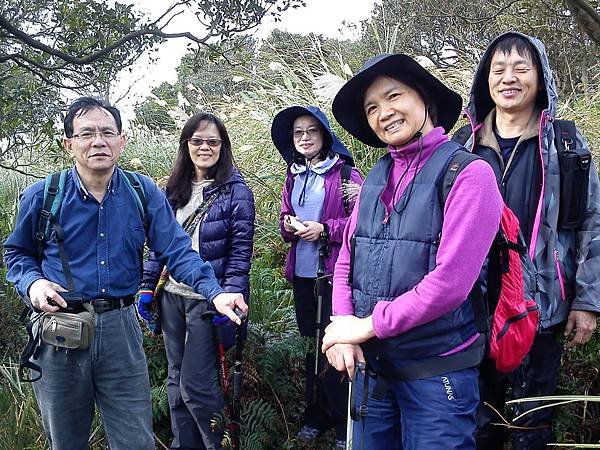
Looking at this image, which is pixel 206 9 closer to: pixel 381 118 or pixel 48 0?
pixel 48 0

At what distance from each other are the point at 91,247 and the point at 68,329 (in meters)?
0.39

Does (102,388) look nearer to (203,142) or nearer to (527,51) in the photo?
(203,142)

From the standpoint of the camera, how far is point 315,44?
749 centimetres

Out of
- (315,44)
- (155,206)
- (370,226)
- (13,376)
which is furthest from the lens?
(315,44)

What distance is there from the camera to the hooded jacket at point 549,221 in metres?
2.59

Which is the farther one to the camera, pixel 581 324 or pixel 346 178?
pixel 346 178

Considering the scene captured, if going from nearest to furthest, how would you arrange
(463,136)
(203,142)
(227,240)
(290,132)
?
(463,136), (227,240), (203,142), (290,132)

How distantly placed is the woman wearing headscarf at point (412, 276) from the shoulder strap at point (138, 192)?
1.11 meters

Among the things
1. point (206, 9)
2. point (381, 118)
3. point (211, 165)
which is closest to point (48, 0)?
point (206, 9)

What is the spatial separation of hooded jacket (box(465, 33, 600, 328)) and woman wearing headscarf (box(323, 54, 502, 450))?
509 millimetres

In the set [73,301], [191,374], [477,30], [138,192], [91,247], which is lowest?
[191,374]

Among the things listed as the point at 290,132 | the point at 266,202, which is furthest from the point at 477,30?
the point at 290,132

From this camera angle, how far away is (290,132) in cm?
428

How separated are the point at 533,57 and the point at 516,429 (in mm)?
1664
